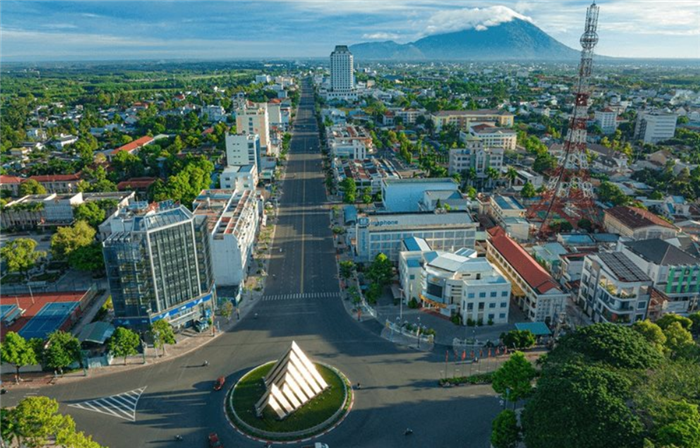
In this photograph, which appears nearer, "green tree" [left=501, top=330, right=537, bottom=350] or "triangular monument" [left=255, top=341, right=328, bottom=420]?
"triangular monument" [left=255, top=341, right=328, bottom=420]

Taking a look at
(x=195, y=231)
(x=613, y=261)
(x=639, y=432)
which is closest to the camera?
(x=639, y=432)

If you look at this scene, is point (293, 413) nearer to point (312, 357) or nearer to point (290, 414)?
point (290, 414)

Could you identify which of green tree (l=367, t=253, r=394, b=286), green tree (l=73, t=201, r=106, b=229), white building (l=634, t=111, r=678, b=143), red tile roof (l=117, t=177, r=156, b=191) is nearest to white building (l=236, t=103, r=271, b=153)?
red tile roof (l=117, t=177, r=156, b=191)

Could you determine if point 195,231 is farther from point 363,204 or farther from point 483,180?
point 483,180

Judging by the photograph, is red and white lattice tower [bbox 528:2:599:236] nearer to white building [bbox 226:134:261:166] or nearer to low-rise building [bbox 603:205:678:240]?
low-rise building [bbox 603:205:678:240]

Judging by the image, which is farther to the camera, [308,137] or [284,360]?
[308,137]

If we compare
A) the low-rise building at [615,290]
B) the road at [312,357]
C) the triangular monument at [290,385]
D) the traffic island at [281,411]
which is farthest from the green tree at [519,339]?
the triangular monument at [290,385]

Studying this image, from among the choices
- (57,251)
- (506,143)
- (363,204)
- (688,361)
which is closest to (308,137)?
(506,143)

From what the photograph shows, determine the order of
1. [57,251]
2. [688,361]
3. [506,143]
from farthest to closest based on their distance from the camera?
[506,143] < [57,251] < [688,361]
